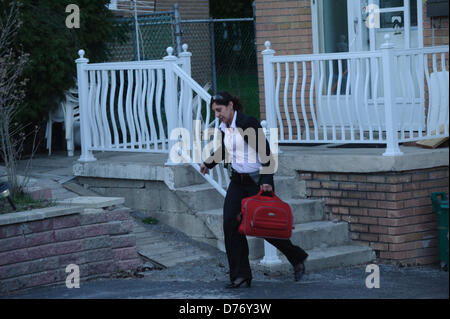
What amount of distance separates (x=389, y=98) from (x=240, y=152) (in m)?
1.91

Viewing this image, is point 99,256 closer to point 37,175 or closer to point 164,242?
point 164,242

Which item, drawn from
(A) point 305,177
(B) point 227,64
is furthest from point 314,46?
(B) point 227,64

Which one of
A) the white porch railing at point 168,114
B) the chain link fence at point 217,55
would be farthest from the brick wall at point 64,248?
the chain link fence at point 217,55

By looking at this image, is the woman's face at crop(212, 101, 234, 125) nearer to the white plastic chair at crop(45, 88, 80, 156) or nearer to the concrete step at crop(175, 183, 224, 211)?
the concrete step at crop(175, 183, 224, 211)

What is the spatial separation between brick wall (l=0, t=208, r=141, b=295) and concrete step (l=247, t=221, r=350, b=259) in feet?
3.84

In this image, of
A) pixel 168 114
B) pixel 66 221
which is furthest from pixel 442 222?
pixel 66 221

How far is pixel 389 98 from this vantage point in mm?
8070

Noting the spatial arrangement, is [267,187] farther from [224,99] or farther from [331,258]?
[331,258]

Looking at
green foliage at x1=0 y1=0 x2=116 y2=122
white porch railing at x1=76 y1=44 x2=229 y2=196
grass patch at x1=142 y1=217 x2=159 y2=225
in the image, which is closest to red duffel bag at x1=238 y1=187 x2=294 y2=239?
white porch railing at x1=76 y1=44 x2=229 y2=196

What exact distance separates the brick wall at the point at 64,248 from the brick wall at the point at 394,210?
90.3 inches

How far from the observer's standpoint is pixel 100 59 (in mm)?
11844

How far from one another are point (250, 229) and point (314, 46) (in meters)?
4.21

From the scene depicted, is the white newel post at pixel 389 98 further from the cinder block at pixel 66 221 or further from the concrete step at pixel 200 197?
the cinder block at pixel 66 221

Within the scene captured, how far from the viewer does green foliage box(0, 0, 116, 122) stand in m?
10.5
